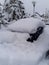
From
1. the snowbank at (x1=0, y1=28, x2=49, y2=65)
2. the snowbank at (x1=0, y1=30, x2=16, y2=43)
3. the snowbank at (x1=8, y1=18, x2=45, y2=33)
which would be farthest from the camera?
the snowbank at (x1=8, y1=18, x2=45, y2=33)

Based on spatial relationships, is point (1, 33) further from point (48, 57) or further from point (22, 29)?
point (48, 57)

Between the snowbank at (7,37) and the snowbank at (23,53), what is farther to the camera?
the snowbank at (7,37)

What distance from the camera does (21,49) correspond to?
2.51 metres

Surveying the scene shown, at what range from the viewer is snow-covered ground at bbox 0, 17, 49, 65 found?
2.29 metres

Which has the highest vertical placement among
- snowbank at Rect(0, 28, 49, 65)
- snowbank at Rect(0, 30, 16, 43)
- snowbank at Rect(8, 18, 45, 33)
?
snowbank at Rect(8, 18, 45, 33)

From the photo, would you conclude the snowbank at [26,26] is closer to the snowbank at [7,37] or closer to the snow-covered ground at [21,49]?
the snow-covered ground at [21,49]

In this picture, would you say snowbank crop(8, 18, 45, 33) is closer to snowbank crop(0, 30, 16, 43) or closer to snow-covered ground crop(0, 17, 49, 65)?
snow-covered ground crop(0, 17, 49, 65)

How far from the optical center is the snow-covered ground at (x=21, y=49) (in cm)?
229

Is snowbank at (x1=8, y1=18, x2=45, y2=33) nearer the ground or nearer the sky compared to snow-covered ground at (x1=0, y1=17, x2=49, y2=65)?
nearer the sky

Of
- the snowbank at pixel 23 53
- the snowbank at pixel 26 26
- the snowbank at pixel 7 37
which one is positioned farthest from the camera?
the snowbank at pixel 26 26

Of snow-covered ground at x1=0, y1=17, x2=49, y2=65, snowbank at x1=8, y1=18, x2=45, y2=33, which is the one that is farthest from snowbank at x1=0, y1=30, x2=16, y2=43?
snowbank at x1=8, y1=18, x2=45, y2=33

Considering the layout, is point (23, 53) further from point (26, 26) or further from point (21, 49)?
point (26, 26)

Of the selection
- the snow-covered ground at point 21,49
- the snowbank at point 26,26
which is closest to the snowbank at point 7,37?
the snow-covered ground at point 21,49

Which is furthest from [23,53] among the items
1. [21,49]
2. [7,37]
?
[7,37]
